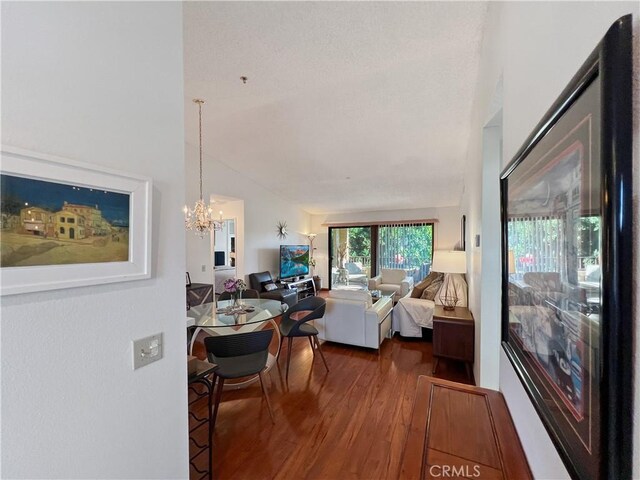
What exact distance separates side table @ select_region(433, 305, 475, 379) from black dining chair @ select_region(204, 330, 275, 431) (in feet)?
5.92

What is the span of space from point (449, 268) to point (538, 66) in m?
2.90

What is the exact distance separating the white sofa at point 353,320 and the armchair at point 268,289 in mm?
2016

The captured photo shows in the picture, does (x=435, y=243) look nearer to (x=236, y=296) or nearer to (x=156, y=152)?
(x=236, y=296)

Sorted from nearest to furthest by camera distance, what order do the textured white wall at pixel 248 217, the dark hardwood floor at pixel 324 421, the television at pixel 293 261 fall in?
the dark hardwood floor at pixel 324 421 → the textured white wall at pixel 248 217 → the television at pixel 293 261

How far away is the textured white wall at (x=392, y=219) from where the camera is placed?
714 cm

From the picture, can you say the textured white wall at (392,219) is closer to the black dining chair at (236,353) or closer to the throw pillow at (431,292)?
the throw pillow at (431,292)

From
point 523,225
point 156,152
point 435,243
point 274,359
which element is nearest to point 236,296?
point 274,359

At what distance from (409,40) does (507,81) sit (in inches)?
48.0

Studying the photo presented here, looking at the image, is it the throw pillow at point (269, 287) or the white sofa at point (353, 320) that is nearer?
the white sofa at point (353, 320)

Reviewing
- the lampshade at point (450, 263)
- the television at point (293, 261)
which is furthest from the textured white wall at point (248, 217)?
the lampshade at point (450, 263)

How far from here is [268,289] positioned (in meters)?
5.90

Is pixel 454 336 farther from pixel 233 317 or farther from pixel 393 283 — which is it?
pixel 393 283

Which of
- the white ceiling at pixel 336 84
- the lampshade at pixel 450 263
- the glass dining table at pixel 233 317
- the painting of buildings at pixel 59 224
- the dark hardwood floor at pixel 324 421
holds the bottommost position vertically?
the dark hardwood floor at pixel 324 421

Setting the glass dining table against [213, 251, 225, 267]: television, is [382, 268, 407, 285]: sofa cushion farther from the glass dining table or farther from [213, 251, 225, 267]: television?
[213, 251, 225, 267]: television
